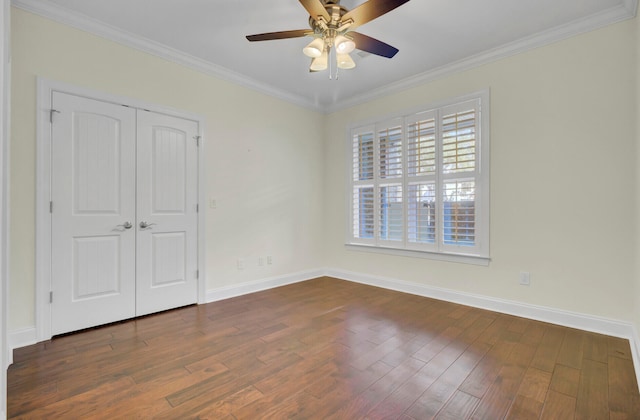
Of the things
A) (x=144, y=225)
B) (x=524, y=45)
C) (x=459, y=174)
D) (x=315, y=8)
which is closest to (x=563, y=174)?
(x=459, y=174)

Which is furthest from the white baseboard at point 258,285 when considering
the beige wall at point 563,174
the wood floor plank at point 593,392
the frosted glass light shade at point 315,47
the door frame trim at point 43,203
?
the wood floor plank at point 593,392

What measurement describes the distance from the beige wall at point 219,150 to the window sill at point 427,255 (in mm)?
820

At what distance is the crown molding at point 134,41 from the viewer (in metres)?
2.56

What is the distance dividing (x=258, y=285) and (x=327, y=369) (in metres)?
2.20

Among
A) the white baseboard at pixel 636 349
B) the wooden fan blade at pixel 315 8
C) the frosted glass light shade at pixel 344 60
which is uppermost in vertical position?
the wooden fan blade at pixel 315 8

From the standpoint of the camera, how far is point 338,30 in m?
2.30

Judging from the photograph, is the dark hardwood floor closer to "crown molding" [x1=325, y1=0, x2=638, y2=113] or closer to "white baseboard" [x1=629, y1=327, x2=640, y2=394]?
"white baseboard" [x1=629, y1=327, x2=640, y2=394]

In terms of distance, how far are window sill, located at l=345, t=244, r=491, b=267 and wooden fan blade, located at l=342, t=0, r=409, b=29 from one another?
267cm

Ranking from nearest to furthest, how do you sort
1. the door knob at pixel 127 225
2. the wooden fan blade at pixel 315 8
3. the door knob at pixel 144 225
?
the wooden fan blade at pixel 315 8 < the door knob at pixel 127 225 < the door knob at pixel 144 225

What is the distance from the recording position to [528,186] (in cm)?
311

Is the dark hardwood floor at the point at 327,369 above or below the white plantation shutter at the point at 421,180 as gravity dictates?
below

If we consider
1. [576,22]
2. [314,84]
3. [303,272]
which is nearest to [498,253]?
[576,22]

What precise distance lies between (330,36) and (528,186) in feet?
7.98

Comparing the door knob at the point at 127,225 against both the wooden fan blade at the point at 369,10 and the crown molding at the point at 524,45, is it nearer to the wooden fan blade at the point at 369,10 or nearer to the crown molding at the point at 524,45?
the wooden fan blade at the point at 369,10
